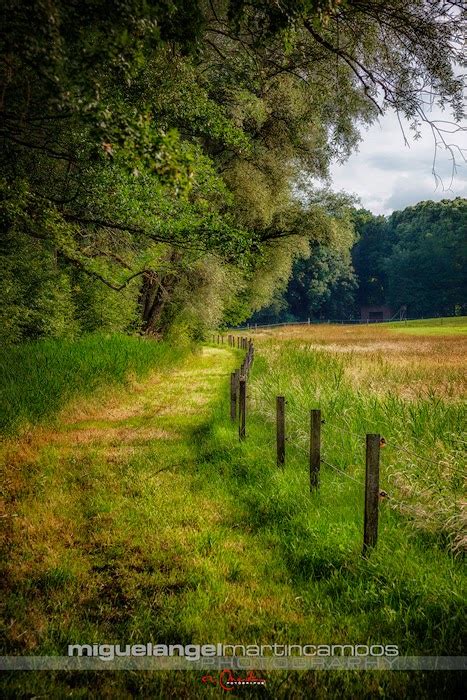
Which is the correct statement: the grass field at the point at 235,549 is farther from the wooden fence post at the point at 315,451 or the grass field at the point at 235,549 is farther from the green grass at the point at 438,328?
the green grass at the point at 438,328

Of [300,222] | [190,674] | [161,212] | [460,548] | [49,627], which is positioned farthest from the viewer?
[300,222]

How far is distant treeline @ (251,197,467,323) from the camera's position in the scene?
8575 cm

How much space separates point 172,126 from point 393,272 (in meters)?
90.3

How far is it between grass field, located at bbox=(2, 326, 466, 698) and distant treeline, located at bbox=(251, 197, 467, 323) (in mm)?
73317

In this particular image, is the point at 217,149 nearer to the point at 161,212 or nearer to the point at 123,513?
the point at 161,212

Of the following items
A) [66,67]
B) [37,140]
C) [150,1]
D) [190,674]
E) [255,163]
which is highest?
[255,163]

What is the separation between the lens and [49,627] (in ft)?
11.8

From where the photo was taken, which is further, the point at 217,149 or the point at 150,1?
the point at 217,149

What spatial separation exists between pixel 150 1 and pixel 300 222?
64.6 ft

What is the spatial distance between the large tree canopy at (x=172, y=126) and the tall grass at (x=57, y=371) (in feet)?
3.50

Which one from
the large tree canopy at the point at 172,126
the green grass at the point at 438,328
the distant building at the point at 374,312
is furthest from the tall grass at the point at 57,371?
the distant building at the point at 374,312

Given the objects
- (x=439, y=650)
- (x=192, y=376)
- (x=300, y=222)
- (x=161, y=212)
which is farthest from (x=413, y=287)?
(x=439, y=650)

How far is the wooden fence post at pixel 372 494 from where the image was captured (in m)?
4.57

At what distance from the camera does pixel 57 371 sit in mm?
12375
